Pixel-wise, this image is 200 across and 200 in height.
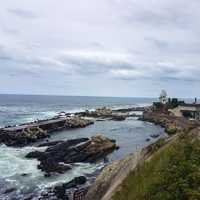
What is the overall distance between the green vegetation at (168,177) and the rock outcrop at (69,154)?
25.4m

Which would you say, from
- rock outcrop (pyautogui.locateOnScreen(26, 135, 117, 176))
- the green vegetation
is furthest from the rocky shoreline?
the green vegetation

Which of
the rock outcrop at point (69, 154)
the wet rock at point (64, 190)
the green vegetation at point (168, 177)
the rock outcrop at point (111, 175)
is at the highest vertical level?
the green vegetation at point (168, 177)

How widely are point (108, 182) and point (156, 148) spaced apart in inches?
115

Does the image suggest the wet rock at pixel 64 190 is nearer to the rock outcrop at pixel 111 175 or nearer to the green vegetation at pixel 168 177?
the rock outcrop at pixel 111 175

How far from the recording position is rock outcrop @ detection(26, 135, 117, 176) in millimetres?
40919

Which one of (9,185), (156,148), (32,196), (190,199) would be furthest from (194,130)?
(9,185)

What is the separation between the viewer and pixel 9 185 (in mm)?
33844

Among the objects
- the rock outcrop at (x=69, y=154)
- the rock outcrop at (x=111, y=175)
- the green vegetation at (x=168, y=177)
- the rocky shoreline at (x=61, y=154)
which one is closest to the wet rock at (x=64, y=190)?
the rocky shoreline at (x=61, y=154)

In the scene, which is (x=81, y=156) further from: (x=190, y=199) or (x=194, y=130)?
(x=190, y=199)

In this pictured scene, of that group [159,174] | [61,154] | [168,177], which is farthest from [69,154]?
[168,177]

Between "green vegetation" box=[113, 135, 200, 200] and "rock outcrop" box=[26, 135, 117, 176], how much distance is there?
25.4m

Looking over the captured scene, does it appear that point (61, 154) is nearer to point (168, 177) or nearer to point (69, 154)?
point (69, 154)

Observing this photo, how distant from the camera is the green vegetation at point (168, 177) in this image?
11430 millimetres

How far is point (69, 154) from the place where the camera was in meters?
47.2
